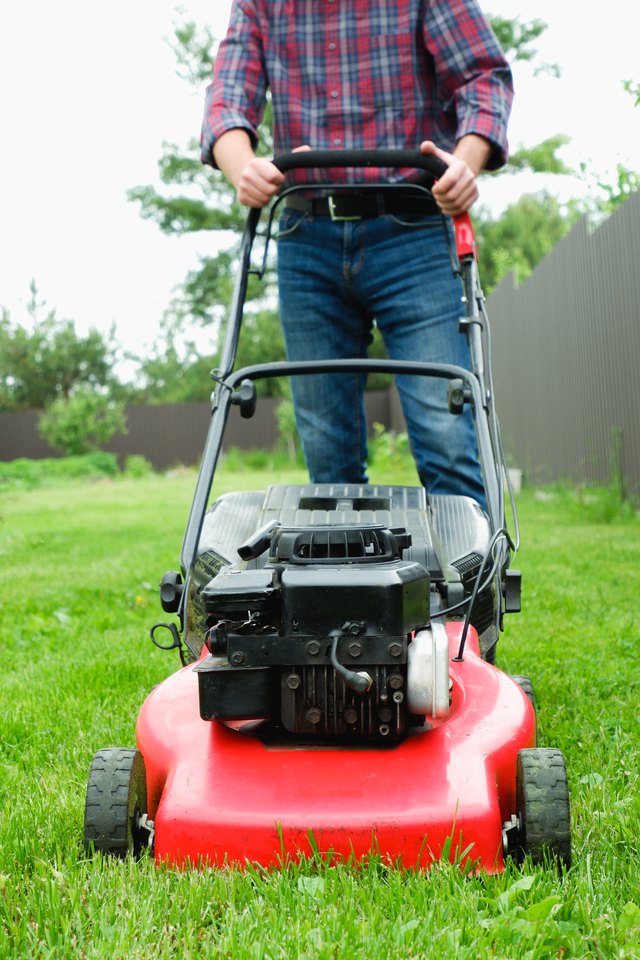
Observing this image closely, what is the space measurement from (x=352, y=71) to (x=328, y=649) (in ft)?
5.27

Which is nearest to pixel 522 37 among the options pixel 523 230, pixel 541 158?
pixel 541 158

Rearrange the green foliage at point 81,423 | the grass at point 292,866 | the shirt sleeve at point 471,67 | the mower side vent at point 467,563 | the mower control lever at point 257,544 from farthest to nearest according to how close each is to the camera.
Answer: the green foliage at point 81,423 → the shirt sleeve at point 471,67 → the mower side vent at point 467,563 → the mower control lever at point 257,544 → the grass at point 292,866

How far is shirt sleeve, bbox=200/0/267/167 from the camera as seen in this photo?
7.93 feet

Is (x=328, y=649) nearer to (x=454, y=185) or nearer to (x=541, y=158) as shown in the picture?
(x=454, y=185)

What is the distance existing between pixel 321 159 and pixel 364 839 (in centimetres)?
137

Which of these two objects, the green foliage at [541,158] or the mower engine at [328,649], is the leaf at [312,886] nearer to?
the mower engine at [328,649]

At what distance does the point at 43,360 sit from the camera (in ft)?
85.5

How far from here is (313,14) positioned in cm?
247

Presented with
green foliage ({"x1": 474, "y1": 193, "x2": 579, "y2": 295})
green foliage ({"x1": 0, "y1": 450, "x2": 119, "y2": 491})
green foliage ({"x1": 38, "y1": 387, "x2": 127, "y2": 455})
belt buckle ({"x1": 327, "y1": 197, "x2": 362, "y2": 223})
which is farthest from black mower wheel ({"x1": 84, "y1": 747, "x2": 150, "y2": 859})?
green foliage ({"x1": 474, "y1": 193, "x2": 579, "y2": 295})

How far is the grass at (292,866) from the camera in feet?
3.70

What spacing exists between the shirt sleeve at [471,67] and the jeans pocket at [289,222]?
0.41 meters

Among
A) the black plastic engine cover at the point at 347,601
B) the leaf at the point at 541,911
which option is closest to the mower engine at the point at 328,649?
the black plastic engine cover at the point at 347,601

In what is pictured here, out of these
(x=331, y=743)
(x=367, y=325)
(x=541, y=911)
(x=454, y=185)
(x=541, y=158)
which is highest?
(x=541, y=158)

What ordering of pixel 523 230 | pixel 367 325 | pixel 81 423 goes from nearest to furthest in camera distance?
pixel 367 325, pixel 81 423, pixel 523 230
